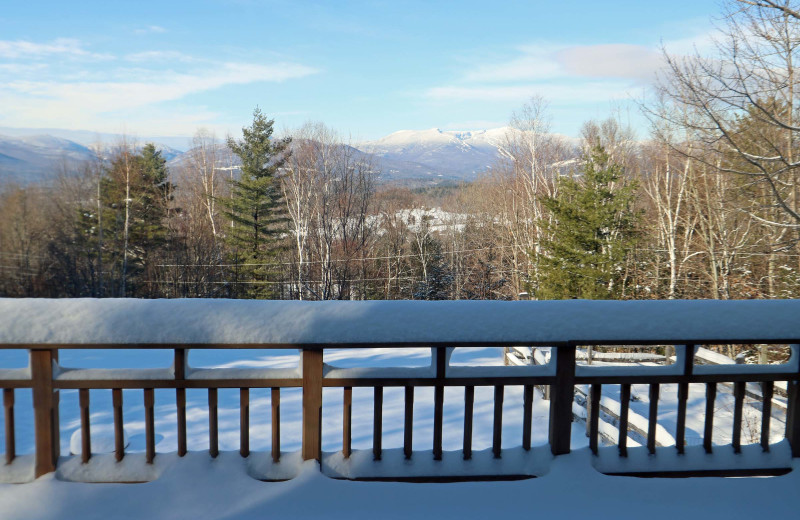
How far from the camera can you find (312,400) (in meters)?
2.29

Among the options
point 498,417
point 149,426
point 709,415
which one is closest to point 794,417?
point 709,415

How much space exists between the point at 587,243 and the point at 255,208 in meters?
17.7

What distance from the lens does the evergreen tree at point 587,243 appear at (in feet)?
47.0

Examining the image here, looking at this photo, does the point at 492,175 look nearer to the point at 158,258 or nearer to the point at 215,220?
the point at 215,220

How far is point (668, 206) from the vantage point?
53.9ft

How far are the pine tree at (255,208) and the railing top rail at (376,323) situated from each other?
77.3ft

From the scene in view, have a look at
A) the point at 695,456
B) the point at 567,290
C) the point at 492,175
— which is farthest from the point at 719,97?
the point at 492,175

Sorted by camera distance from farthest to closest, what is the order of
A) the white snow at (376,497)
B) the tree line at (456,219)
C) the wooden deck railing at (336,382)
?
the tree line at (456,219) → the wooden deck railing at (336,382) → the white snow at (376,497)

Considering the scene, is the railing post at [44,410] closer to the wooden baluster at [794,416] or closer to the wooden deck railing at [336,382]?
the wooden deck railing at [336,382]

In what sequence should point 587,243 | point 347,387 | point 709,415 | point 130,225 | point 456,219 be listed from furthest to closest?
point 456,219, point 130,225, point 587,243, point 709,415, point 347,387

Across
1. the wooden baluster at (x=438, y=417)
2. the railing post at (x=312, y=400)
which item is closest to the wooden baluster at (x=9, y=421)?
the railing post at (x=312, y=400)

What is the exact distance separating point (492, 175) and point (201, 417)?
35.1 meters

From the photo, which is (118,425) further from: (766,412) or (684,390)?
(766,412)

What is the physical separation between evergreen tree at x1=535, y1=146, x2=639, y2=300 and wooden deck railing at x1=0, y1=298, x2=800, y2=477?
12157 millimetres
